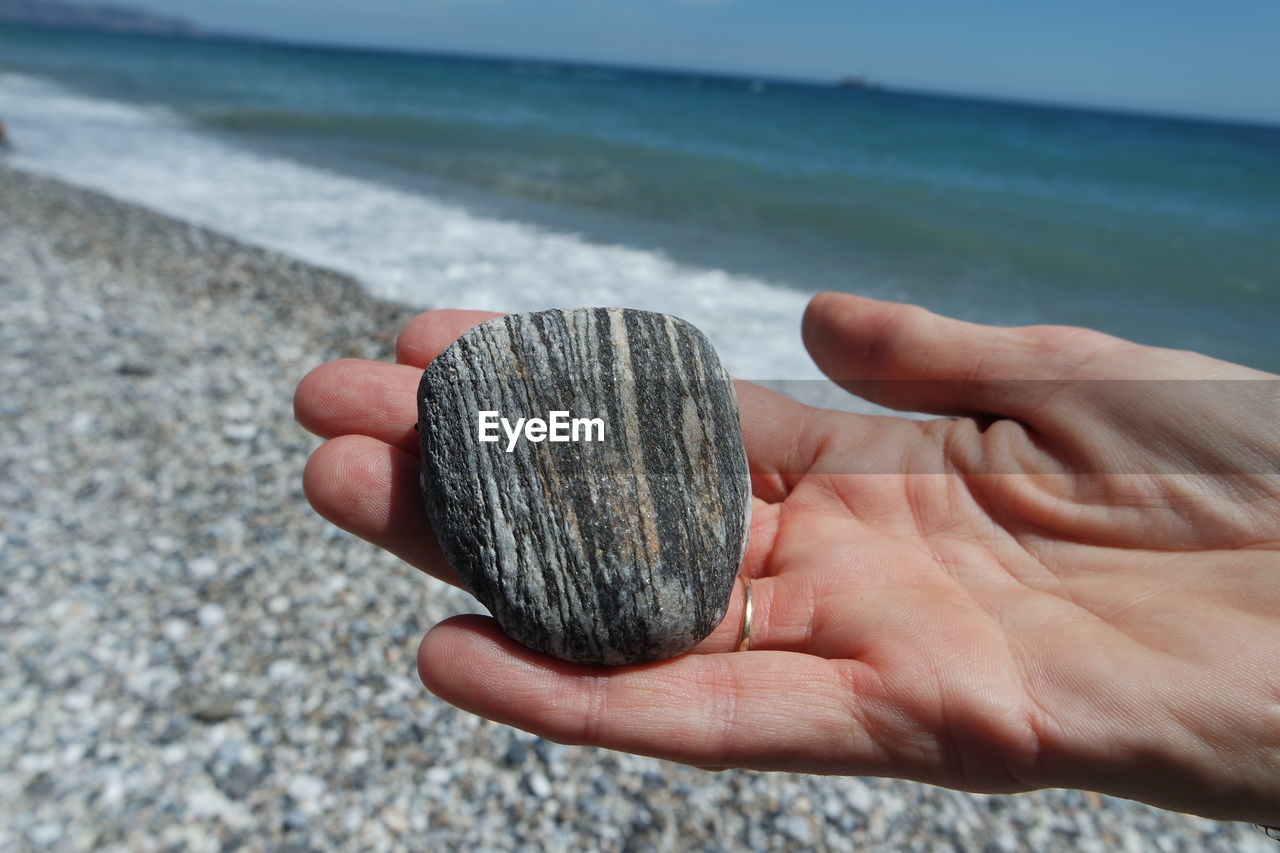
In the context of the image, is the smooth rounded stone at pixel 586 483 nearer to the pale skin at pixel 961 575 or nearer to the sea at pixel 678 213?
the pale skin at pixel 961 575

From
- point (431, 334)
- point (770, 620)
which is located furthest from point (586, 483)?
point (431, 334)

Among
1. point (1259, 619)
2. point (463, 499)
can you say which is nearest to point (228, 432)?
point (463, 499)

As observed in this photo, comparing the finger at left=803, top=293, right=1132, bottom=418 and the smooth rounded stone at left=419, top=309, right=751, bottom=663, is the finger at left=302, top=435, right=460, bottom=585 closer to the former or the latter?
the smooth rounded stone at left=419, top=309, right=751, bottom=663

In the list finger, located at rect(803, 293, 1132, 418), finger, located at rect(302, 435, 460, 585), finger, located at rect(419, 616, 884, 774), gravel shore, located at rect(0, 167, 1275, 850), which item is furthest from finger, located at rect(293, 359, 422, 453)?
finger, located at rect(803, 293, 1132, 418)

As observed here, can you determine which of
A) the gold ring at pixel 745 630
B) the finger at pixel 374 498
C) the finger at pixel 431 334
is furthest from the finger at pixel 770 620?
the finger at pixel 431 334

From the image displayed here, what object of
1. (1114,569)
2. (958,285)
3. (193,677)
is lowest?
(193,677)

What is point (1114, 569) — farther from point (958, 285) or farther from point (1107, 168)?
point (1107, 168)

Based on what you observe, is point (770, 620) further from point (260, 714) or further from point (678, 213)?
point (678, 213)
